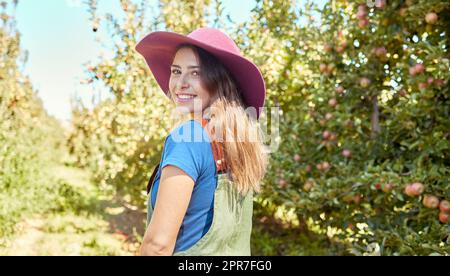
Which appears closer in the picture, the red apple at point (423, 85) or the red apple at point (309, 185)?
the red apple at point (423, 85)

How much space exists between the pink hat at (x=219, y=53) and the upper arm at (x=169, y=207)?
1.40 feet

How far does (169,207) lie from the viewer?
1166mm

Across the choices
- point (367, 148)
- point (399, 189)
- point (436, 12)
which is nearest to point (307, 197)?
point (367, 148)

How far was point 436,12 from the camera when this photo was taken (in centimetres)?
304

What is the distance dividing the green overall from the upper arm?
0.35 ft

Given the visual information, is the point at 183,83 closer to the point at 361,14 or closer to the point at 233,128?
the point at 233,128

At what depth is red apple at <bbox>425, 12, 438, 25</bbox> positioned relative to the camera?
2.96 meters

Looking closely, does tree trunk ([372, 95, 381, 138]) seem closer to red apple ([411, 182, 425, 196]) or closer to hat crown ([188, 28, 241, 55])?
red apple ([411, 182, 425, 196])

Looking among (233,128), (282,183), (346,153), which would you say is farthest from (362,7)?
(233,128)

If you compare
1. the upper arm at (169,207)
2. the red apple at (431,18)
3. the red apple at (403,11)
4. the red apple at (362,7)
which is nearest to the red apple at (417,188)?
the red apple at (431,18)

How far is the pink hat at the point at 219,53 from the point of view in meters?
1.44

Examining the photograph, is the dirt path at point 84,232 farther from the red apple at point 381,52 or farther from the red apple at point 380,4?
the red apple at point 380,4

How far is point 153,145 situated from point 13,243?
182cm

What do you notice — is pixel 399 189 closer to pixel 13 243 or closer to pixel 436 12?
pixel 436 12
